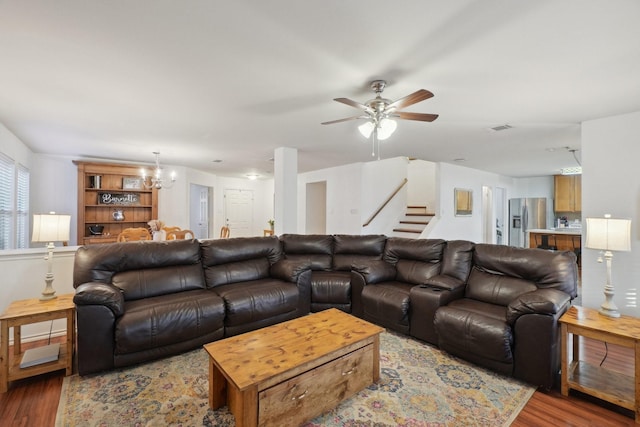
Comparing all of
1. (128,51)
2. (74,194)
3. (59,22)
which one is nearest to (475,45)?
(128,51)

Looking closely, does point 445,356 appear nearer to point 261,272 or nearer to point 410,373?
point 410,373

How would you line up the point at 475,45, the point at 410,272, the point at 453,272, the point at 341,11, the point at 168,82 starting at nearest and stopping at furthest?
the point at 341,11 < the point at 475,45 < the point at 168,82 < the point at 453,272 < the point at 410,272

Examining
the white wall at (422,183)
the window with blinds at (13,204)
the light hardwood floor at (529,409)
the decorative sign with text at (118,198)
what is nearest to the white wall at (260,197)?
the decorative sign with text at (118,198)

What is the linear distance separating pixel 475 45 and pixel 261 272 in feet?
9.76

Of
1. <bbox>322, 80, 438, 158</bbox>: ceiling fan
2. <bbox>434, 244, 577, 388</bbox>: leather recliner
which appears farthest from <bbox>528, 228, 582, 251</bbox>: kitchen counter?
<bbox>322, 80, 438, 158</bbox>: ceiling fan

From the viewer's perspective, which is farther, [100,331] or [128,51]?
[100,331]

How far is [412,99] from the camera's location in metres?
2.13

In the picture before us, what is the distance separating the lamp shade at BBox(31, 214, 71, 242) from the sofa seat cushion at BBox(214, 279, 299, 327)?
1398 mm

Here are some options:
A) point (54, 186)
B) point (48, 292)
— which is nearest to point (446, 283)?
point (48, 292)

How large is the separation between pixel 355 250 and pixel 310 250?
2.03 feet

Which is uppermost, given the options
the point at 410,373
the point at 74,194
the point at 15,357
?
the point at 74,194

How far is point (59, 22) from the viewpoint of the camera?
162 centimetres

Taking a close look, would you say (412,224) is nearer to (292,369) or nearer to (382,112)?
(382,112)

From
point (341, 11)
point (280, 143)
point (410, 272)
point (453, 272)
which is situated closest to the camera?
point (341, 11)
